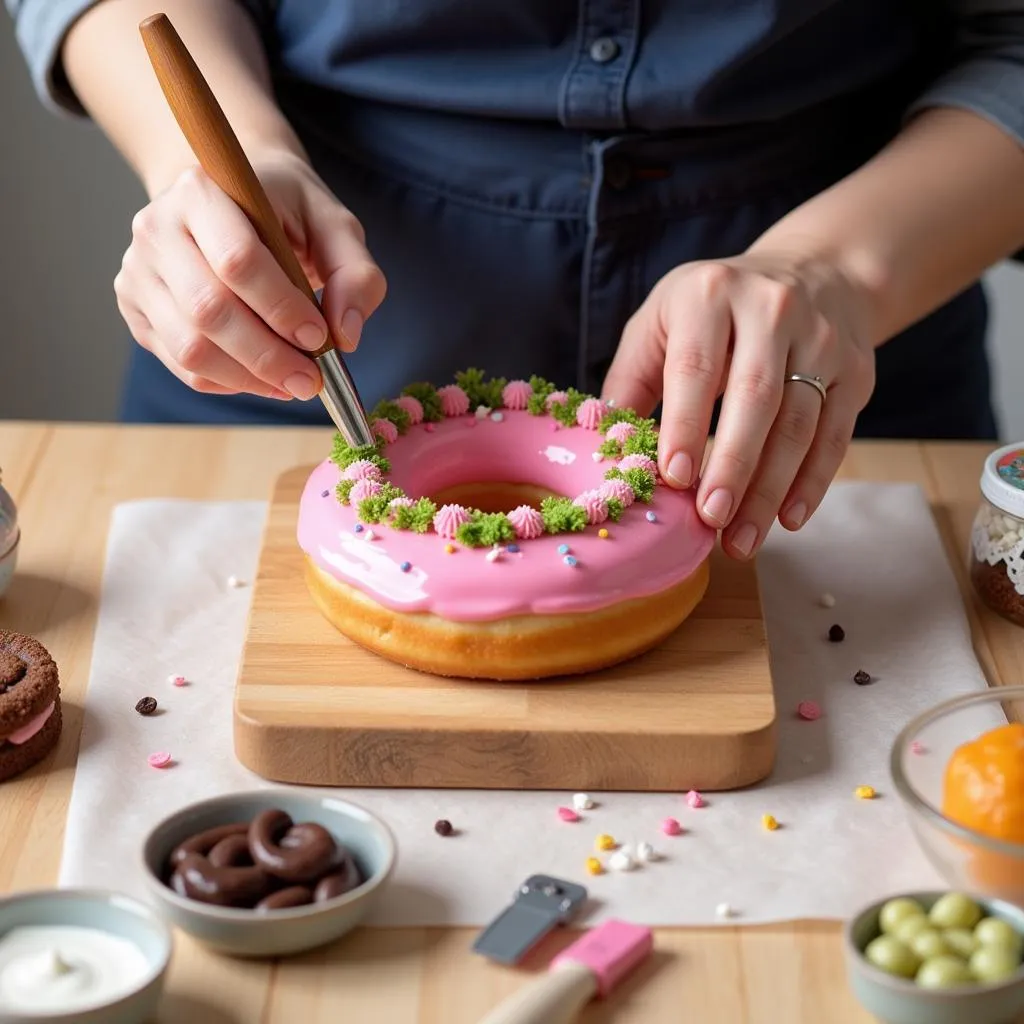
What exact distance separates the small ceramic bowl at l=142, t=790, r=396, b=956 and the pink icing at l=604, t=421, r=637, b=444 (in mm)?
539

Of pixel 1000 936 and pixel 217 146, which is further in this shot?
pixel 217 146

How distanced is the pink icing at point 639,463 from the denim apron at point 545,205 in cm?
42

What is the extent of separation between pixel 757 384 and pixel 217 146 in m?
0.55

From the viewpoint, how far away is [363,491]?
1.46m

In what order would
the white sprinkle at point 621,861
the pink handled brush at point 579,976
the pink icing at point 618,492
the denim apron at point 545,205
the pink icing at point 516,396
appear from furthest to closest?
the denim apron at point 545,205, the pink icing at point 516,396, the pink icing at point 618,492, the white sprinkle at point 621,861, the pink handled brush at point 579,976

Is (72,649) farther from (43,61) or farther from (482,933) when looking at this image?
(43,61)

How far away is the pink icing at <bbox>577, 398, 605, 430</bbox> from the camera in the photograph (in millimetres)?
1621

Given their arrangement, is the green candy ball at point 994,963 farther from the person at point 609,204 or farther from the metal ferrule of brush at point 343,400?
the metal ferrule of brush at point 343,400

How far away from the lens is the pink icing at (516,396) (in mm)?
1667

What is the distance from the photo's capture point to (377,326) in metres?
1.96

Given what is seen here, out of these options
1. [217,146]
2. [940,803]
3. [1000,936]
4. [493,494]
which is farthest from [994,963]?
[217,146]

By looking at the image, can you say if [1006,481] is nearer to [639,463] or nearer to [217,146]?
[639,463]

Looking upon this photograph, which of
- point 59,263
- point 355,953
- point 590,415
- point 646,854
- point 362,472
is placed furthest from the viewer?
point 59,263

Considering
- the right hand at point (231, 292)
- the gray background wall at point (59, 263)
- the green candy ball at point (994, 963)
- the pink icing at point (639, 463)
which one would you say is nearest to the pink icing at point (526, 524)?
the pink icing at point (639, 463)
